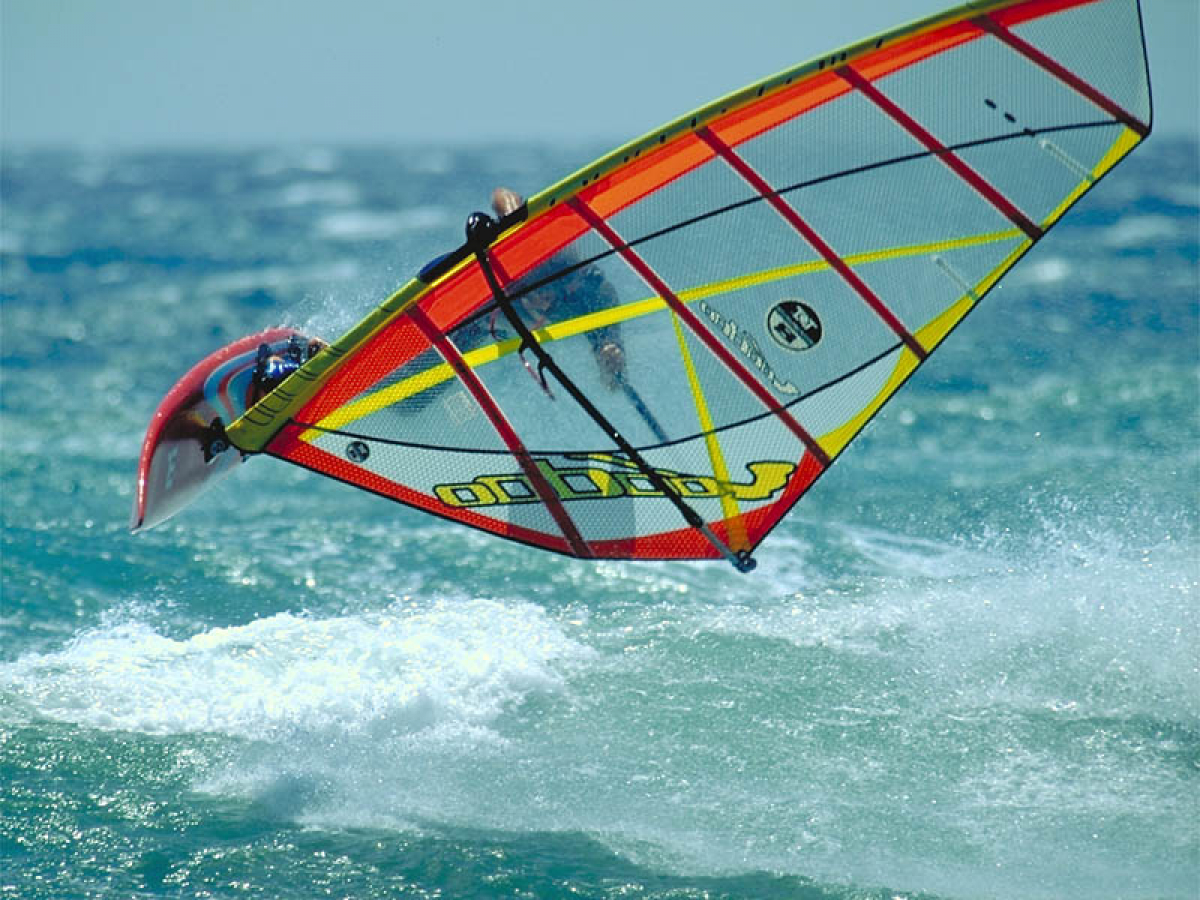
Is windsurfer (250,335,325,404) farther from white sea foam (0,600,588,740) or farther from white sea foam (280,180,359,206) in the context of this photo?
white sea foam (280,180,359,206)

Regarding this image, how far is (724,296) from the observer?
21.4ft

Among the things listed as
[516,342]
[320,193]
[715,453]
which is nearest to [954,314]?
[715,453]

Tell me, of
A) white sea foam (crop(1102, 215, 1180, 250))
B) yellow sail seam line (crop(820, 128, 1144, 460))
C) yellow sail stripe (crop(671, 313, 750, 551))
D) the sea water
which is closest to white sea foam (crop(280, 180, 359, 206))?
white sea foam (crop(1102, 215, 1180, 250))

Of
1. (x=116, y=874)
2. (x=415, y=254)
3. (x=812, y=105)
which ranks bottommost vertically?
(x=116, y=874)

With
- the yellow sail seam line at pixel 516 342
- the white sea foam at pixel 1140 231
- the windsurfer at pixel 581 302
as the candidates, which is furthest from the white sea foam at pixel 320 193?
the windsurfer at pixel 581 302

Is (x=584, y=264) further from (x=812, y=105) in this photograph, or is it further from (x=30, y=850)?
(x=30, y=850)

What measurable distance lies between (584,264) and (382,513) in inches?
160

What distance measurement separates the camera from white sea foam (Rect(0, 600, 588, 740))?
6703mm

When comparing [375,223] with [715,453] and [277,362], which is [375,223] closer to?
[277,362]

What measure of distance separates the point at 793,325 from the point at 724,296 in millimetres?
346

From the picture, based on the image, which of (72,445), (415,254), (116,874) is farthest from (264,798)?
(72,445)

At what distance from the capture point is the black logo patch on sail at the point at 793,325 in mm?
6488

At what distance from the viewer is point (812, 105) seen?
610 cm

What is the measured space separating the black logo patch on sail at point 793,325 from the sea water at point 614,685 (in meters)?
1.69
